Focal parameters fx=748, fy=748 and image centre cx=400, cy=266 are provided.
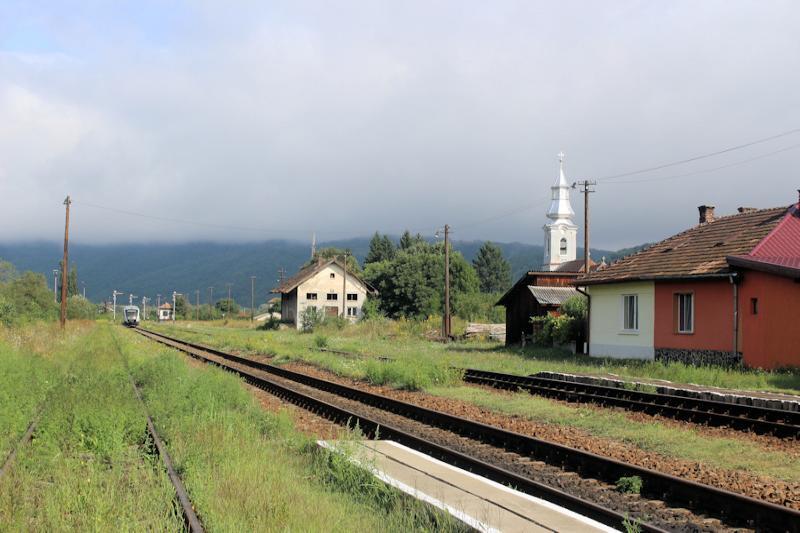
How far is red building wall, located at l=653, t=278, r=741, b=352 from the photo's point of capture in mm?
22000

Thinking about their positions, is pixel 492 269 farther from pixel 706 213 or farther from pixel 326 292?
pixel 706 213

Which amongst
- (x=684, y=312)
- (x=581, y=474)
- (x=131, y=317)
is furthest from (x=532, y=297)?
(x=131, y=317)

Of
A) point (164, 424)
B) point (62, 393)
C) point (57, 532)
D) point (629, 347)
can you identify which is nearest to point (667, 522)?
point (57, 532)

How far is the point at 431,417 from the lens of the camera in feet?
44.4

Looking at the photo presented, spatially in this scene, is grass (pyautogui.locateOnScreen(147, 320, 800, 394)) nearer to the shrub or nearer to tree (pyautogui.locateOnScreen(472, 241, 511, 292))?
the shrub

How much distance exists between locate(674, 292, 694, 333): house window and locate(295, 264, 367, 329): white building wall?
176ft

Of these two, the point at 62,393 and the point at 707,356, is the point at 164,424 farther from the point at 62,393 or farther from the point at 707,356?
the point at 707,356

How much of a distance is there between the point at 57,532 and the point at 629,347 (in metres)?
23.6

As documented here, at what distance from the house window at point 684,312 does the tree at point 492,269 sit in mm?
150567

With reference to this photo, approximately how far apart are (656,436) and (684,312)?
44.8ft

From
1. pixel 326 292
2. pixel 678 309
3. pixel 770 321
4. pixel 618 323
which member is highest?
pixel 326 292

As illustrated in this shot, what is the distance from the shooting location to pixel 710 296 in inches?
894

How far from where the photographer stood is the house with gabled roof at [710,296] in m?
20.2

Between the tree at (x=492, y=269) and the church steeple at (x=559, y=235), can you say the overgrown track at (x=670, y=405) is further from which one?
the tree at (x=492, y=269)
